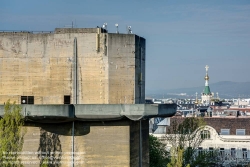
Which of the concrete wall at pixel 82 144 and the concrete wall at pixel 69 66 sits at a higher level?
the concrete wall at pixel 69 66

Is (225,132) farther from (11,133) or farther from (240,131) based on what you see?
(11,133)

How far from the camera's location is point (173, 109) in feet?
96.1

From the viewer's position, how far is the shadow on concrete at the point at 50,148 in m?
26.8

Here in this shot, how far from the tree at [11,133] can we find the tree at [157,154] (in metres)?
32.1

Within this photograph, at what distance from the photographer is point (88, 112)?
85.8 ft

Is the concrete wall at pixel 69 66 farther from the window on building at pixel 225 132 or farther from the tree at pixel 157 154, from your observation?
the window on building at pixel 225 132

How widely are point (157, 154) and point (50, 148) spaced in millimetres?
37433

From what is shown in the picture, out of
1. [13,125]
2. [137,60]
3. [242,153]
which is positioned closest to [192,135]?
[242,153]

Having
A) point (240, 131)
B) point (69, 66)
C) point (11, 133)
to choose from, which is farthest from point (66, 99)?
point (240, 131)

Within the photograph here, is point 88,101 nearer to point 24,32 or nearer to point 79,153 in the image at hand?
point 79,153

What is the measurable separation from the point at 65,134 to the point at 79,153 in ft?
3.50

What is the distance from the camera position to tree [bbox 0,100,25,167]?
82.6ft

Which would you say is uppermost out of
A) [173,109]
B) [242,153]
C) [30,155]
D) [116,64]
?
[116,64]

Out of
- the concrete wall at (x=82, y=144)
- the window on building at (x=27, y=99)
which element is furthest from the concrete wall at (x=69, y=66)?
the concrete wall at (x=82, y=144)
